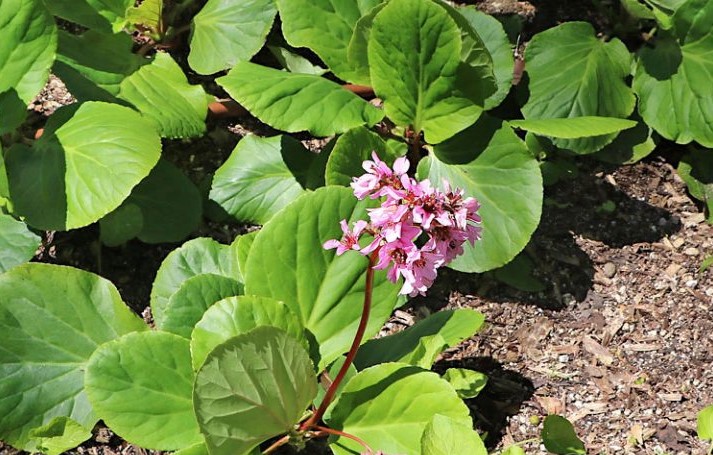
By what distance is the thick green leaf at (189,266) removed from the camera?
2.07 meters

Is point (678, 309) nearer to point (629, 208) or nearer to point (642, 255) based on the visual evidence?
point (642, 255)

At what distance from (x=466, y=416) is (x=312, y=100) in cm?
89

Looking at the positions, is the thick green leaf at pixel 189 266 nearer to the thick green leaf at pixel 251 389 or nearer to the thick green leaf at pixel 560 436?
the thick green leaf at pixel 251 389

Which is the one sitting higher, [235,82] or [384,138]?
[235,82]

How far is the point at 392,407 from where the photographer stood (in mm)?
1833

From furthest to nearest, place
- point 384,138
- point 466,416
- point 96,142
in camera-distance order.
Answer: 1. point 384,138
2. point 96,142
3. point 466,416

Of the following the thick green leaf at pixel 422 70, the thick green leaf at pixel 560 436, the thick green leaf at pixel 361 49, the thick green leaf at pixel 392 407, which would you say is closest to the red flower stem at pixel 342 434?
the thick green leaf at pixel 392 407

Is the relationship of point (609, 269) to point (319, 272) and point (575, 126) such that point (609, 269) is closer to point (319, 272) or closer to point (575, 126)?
point (575, 126)

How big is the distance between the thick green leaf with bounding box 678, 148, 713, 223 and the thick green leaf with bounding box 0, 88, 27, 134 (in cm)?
181

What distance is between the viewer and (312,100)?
7.38 ft

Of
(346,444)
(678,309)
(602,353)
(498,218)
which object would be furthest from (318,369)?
(678,309)

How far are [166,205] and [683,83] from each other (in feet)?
4.90

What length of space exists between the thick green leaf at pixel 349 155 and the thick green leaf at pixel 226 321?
18.6 inches

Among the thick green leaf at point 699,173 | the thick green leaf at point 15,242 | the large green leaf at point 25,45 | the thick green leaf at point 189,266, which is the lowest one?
the thick green leaf at point 699,173
